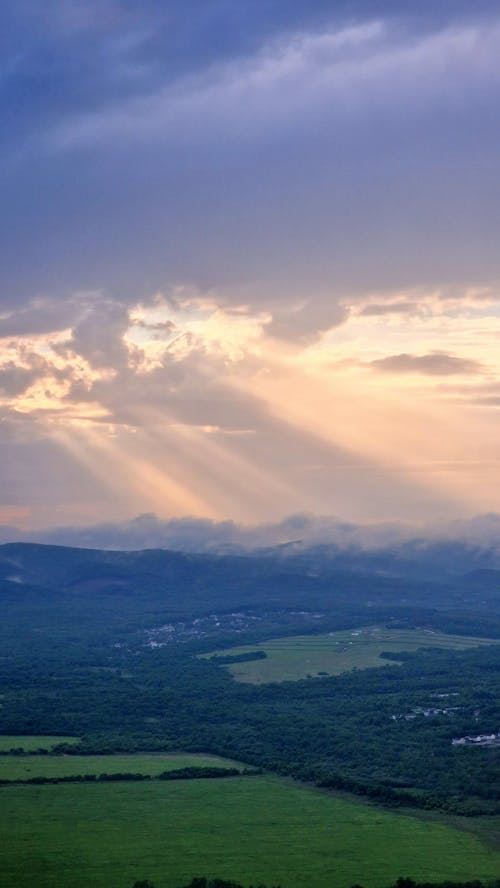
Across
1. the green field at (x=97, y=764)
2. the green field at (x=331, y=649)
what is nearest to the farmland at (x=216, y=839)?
the green field at (x=97, y=764)

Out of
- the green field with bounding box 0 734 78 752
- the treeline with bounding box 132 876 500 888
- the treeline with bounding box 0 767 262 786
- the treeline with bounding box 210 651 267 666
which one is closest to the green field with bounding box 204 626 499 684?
the treeline with bounding box 210 651 267 666

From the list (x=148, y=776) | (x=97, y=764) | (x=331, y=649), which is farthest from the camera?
(x=331, y=649)

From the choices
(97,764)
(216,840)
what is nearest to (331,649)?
(97,764)

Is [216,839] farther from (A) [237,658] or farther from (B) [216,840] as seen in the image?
(A) [237,658]

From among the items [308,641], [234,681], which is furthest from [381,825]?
[308,641]

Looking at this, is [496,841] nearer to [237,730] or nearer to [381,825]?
[381,825]

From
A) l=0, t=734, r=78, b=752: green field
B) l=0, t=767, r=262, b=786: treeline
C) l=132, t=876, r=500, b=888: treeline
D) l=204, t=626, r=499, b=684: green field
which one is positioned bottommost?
l=132, t=876, r=500, b=888: treeline

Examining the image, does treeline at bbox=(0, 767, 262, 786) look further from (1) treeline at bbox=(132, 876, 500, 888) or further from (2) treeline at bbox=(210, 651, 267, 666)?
(2) treeline at bbox=(210, 651, 267, 666)
